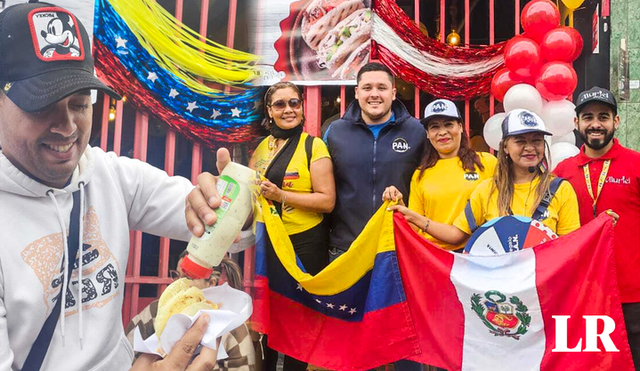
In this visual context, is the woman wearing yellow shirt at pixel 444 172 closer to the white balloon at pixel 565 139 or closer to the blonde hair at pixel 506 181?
the blonde hair at pixel 506 181

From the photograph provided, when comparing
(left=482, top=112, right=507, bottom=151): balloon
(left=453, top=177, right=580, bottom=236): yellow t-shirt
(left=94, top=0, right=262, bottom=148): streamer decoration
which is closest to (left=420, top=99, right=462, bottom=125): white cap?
(left=453, top=177, right=580, bottom=236): yellow t-shirt

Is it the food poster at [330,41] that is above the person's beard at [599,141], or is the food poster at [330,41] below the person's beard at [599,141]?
above

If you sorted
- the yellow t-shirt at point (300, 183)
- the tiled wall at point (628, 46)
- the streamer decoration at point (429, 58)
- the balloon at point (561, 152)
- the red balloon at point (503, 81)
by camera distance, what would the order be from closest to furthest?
1. the yellow t-shirt at point (300, 183)
2. the balloon at point (561, 152)
3. the red balloon at point (503, 81)
4. the streamer decoration at point (429, 58)
5. the tiled wall at point (628, 46)

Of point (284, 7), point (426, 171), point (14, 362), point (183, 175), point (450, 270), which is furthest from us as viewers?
point (426, 171)

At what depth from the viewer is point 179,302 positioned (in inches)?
44.2

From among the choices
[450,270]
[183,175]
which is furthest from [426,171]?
[183,175]

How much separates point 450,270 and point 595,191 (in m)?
1.08

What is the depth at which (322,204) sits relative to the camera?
320 cm

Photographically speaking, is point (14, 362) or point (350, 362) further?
point (350, 362)

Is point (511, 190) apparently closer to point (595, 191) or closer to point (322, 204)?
point (595, 191)

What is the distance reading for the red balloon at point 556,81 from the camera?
4258 millimetres

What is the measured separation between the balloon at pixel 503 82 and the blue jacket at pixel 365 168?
1.53 meters

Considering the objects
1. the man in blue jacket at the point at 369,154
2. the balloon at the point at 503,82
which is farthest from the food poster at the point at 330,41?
the balloon at the point at 503,82

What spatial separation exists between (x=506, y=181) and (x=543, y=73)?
1.64 meters
